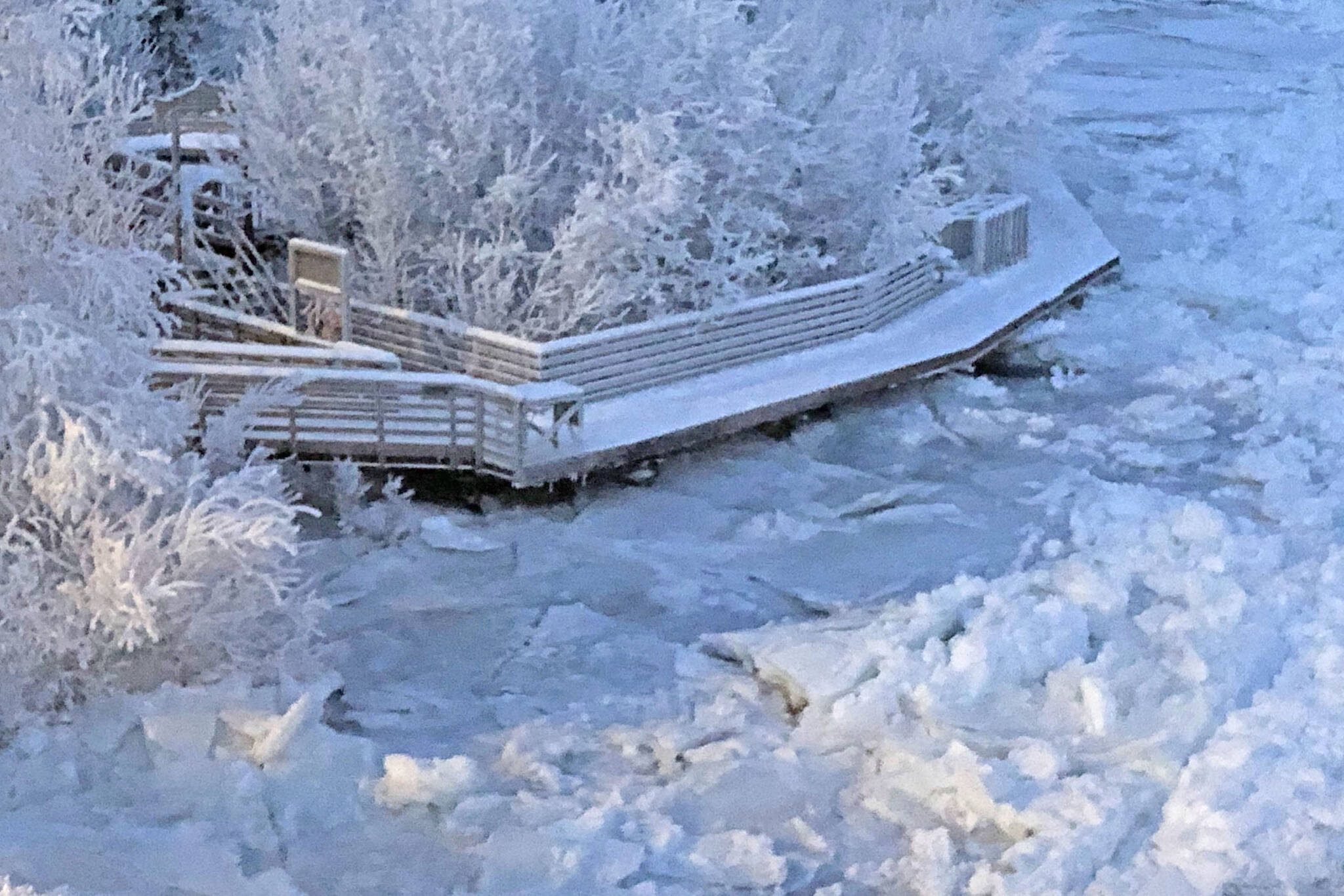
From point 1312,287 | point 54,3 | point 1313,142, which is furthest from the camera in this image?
point 1313,142

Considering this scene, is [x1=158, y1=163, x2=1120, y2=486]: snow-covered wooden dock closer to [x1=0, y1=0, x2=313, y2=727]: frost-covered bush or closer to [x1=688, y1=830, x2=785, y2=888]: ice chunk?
[x1=0, y1=0, x2=313, y2=727]: frost-covered bush

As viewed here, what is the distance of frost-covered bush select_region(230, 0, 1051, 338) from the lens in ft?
46.8

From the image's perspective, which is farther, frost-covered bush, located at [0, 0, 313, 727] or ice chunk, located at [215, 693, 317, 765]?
frost-covered bush, located at [0, 0, 313, 727]

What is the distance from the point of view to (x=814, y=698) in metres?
8.66

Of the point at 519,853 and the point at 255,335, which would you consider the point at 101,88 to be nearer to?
the point at 255,335

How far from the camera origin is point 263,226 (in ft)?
52.9

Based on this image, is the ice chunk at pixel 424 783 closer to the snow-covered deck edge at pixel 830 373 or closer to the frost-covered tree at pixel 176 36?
the snow-covered deck edge at pixel 830 373

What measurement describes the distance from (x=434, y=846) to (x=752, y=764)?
1.70 m

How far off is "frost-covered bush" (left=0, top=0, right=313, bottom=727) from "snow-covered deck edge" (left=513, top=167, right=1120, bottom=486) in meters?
3.29

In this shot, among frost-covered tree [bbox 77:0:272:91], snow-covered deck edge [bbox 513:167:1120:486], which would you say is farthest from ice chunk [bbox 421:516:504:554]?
frost-covered tree [bbox 77:0:272:91]

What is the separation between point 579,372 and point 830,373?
7.74ft

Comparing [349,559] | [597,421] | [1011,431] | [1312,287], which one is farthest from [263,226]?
[1312,287]

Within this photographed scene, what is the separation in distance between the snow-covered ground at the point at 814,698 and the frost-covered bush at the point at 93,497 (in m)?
0.38

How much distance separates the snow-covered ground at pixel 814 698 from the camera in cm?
725
